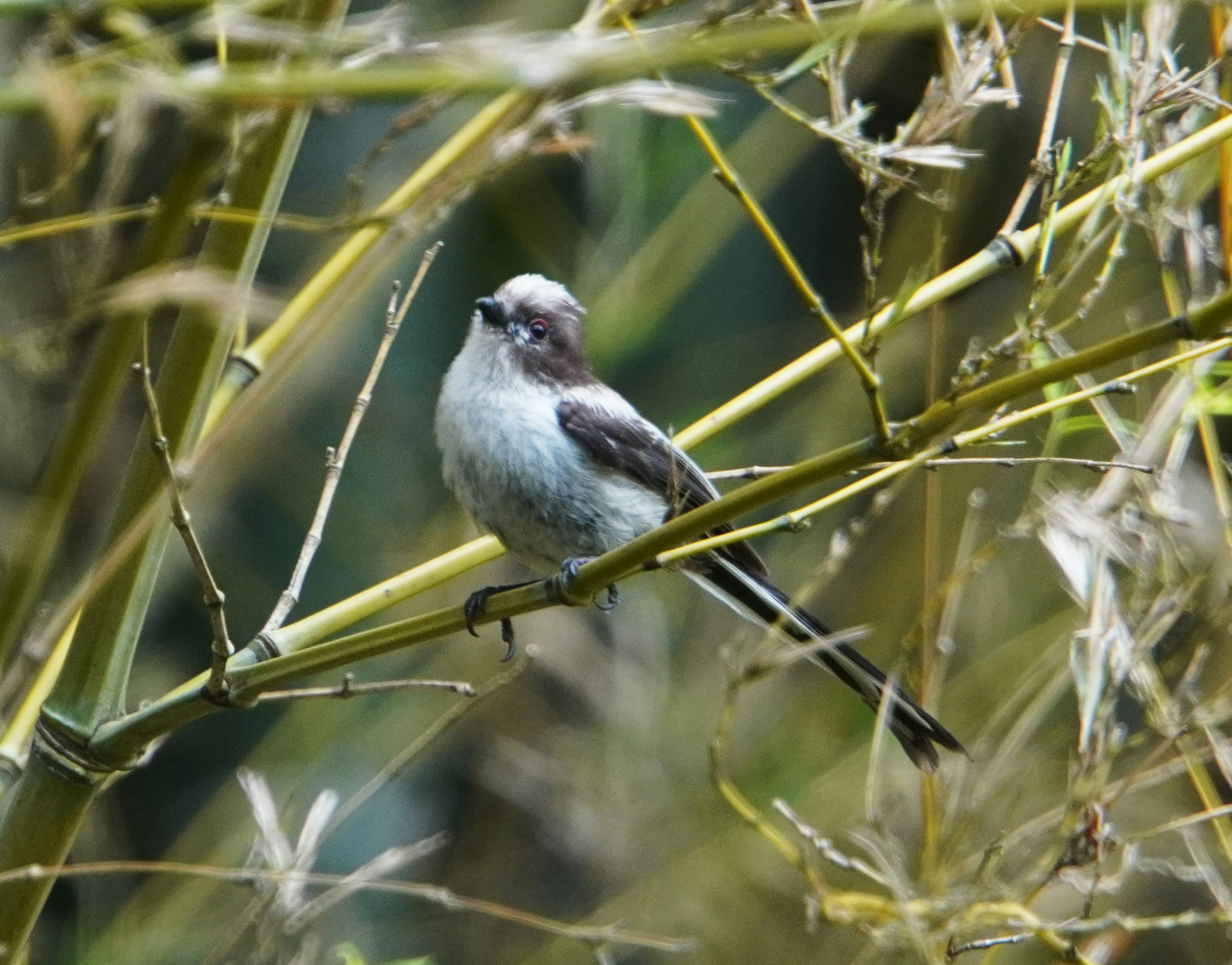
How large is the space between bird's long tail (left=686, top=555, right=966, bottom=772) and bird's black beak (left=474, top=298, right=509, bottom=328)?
0.84 meters

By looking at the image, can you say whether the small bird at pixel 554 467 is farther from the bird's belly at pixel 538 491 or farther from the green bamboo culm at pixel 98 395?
the green bamboo culm at pixel 98 395

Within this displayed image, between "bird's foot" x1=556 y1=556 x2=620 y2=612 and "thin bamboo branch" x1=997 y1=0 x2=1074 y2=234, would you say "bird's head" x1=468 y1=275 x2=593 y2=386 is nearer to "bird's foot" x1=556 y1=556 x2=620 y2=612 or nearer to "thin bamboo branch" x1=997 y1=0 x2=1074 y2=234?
"bird's foot" x1=556 y1=556 x2=620 y2=612

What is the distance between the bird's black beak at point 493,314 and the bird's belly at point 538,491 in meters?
0.32

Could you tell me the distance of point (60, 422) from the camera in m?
4.47

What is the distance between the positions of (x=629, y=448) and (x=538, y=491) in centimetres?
36

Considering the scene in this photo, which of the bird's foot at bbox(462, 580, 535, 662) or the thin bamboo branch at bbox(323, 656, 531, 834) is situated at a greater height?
the thin bamboo branch at bbox(323, 656, 531, 834)

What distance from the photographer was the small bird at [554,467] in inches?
133

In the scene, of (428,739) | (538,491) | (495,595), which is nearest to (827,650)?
(495,595)

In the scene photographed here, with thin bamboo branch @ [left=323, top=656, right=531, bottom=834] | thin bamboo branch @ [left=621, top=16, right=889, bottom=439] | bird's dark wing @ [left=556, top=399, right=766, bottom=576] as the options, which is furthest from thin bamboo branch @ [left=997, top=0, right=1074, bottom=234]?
bird's dark wing @ [left=556, top=399, right=766, bottom=576]

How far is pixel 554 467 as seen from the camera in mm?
3486

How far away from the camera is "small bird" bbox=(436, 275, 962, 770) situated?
3.39 meters

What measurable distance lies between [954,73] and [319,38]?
97 centimetres

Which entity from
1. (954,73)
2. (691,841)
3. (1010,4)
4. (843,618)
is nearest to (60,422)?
(691,841)

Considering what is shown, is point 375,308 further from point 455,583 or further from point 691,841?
point 691,841
